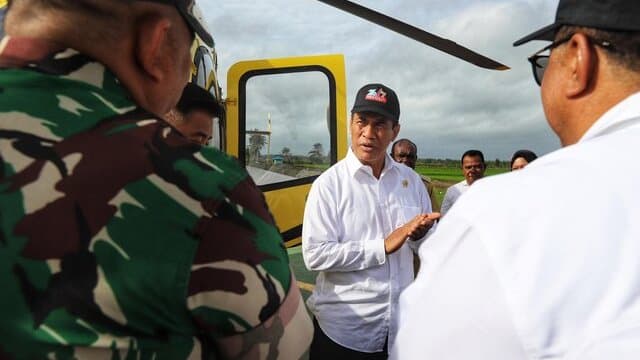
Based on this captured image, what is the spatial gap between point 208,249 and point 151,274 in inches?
3.4

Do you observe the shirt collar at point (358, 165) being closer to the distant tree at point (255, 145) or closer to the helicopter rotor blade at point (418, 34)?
the helicopter rotor blade at point (418, 34)

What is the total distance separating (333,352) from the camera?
2.20 meters

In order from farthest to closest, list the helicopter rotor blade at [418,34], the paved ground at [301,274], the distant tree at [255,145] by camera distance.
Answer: the paved ground at [301,274] < the distant tree at [255,145] < the helicopter rotor blade at [418,34]

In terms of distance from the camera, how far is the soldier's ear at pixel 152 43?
0.82 metres

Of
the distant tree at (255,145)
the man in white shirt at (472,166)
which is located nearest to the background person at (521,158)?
the man in white shirt at (472,166)

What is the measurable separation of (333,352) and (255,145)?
2.71 m

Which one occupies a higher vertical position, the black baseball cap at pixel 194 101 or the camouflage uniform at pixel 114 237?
the black baseball cap at pixel 194 101

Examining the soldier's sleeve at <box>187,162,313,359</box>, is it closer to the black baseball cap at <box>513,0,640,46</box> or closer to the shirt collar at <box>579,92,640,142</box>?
the shirt collar at <box>579,92,640,142</box>

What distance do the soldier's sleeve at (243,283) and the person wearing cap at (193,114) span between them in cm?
179

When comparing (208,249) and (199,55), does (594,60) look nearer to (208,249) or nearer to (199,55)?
(208,249)

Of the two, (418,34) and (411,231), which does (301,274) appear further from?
(411,231)

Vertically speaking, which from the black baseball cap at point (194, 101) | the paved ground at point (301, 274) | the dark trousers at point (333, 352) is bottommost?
the paved ground at point (301, 274)

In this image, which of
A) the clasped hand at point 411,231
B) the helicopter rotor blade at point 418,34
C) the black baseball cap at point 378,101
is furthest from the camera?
the helicopter rotor blade at point 418,34

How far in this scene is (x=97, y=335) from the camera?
653 mm
